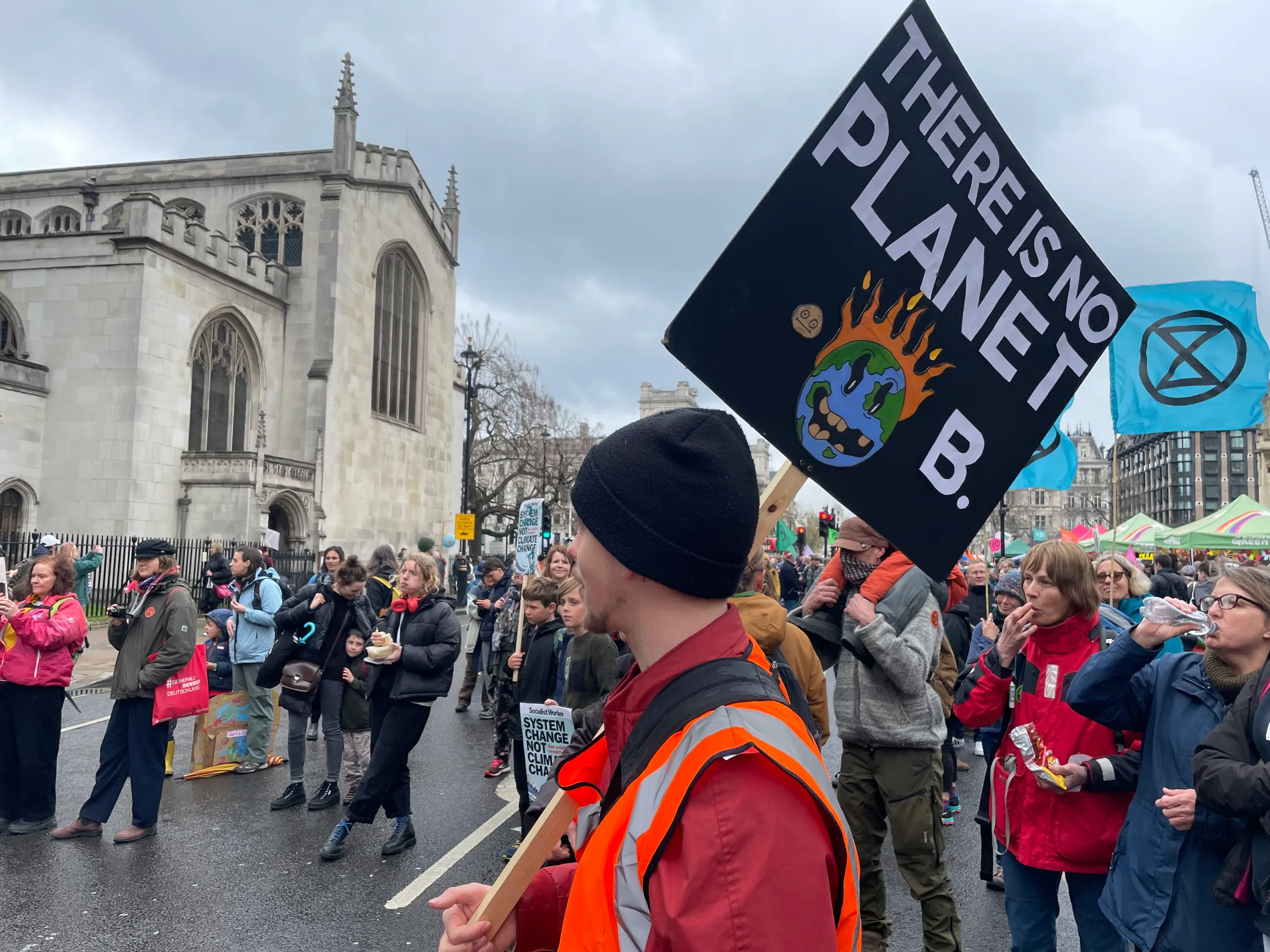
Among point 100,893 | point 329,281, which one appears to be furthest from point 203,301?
point 100,893

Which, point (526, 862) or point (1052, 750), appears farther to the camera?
point (1052, 750)

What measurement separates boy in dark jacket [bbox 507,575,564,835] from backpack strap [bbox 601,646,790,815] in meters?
4.55

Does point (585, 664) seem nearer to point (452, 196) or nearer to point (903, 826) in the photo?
point (903, 826)

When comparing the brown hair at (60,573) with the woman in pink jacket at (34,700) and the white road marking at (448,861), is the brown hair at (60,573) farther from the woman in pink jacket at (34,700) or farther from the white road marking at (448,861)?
the white road marking at (448,861)

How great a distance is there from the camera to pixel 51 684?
627cm

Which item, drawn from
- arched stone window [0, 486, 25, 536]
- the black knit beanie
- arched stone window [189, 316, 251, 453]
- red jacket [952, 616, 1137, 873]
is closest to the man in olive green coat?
red jacket [952, 616, 1137, 873]

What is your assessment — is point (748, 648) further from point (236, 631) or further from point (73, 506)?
point (73, 506)

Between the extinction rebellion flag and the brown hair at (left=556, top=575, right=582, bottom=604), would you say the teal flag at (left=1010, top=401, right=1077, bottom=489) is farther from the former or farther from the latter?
the extinction rebellion flag

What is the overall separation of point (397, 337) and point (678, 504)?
35.3m

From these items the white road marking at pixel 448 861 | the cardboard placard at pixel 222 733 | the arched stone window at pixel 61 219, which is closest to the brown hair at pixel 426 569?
the white road marking at pixel 448 861

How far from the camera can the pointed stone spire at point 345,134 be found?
1261 inches

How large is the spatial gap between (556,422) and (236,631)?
30.1 metres

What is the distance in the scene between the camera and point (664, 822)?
1.16 m

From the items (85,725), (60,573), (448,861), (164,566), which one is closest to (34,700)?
(60,573)
